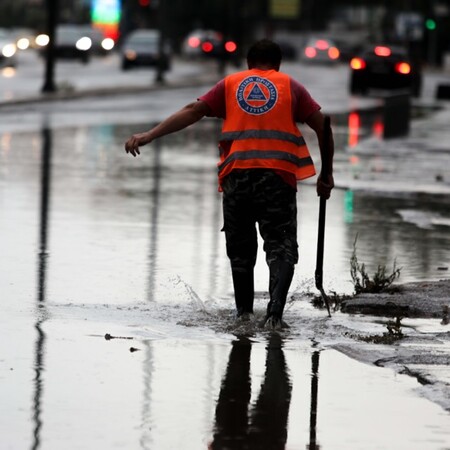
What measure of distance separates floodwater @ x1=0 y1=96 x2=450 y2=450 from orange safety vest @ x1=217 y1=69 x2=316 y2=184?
0.91m

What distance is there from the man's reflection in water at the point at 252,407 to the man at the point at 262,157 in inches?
36.0

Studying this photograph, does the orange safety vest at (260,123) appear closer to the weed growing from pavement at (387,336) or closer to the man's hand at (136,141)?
the man's hand at (136,141)

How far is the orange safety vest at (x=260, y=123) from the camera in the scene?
916cm

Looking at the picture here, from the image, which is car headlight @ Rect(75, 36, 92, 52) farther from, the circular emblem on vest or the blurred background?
the circular emblem on vest

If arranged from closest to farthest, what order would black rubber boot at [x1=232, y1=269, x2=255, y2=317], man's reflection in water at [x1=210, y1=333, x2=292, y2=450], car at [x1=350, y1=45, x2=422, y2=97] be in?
1. man's reflection in water at [x1=210, y1=333, x2=292, y2=450]
2. black rubber boot at [x1=232, y1=269, x2=255, y2=317]
3. car at [x1=350, y1=45, x2=422, y2=97]

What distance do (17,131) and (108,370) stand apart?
20021 mm

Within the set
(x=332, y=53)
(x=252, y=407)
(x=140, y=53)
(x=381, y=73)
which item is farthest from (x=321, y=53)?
(x=252, y=407)

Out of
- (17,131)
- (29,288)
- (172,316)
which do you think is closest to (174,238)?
(29,288)

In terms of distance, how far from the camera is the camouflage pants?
9.29 meters

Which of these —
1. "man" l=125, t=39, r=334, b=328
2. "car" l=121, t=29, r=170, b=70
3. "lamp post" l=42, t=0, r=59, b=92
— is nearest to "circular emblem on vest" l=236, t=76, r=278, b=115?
"man" l=125, t=39, r=334, b=328

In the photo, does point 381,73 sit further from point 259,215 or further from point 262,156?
point 262,156

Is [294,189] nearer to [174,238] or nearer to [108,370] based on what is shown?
[108,370]

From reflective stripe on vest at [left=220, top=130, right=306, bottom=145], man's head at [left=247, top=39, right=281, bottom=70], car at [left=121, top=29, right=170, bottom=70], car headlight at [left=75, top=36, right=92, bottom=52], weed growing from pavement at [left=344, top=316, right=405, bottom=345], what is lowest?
weed growing from pavement at [left=344, top=316, right=405, bottom=345]

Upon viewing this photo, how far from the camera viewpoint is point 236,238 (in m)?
9.45
